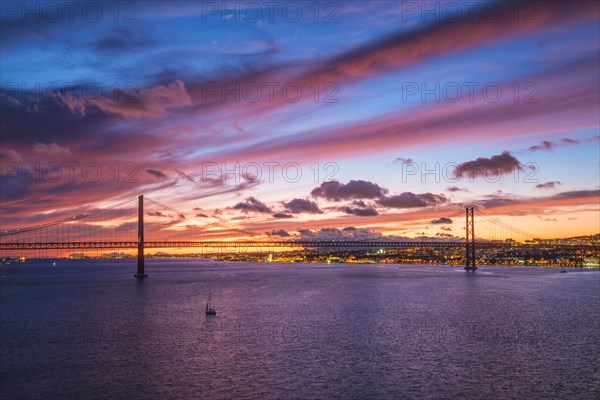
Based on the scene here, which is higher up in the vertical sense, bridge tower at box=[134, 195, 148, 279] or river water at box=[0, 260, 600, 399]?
bridge tower at box=[134, 195, 148, 279]

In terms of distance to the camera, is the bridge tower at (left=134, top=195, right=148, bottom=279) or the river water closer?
the river water

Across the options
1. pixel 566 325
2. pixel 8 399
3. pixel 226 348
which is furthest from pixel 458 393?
pixel 566 325

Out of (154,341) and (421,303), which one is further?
(421,303)

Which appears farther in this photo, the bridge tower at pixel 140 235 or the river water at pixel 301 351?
the bridge tower at pixel 140 235

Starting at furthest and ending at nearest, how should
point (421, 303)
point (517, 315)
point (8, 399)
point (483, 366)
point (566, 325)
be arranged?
point (421, 303)
point (517, 315)
point (566, 325)
point (483, 366)
point (8, 399)

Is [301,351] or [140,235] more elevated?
[140,235]

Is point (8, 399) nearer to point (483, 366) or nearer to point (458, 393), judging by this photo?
point (458, 393)

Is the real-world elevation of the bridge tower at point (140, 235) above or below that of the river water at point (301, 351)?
above

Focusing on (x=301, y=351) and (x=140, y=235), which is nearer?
(x=301, y=351)

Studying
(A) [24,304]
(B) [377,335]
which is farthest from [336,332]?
(A) [24,304]

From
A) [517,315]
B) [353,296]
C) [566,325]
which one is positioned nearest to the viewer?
[566,325]
